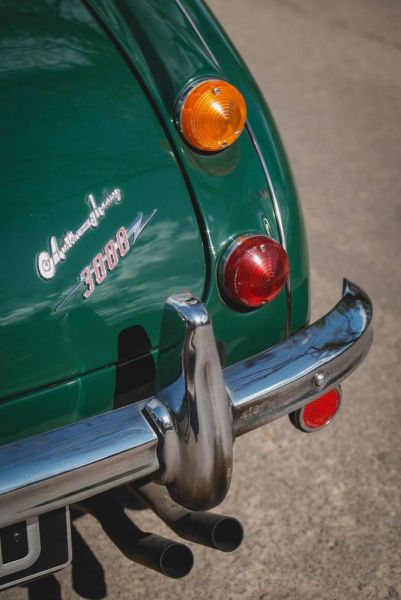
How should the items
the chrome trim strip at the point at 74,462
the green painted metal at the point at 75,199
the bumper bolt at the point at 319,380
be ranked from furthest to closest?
1. the bumper bolt at the point at 319,380
2. the green painted metal at the point at 75,199
3. the chrome trim strip at the point at 74,462

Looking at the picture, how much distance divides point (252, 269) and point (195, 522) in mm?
683

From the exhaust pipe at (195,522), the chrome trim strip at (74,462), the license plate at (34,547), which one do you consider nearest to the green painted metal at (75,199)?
the chrome trim strip at (74,462)

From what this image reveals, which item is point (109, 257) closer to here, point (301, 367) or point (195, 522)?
point (301, 367)

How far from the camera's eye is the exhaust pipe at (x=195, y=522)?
73.9 inches

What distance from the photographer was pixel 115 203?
1.84 m

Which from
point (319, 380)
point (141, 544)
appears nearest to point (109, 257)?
point (319, 380)

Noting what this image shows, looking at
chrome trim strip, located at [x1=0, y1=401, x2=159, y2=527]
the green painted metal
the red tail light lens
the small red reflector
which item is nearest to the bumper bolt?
the small red reflector

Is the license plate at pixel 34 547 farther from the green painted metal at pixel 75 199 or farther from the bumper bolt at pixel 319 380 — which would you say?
the bumper bolt at pixel 319 380

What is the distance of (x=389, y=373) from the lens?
3.22 meters

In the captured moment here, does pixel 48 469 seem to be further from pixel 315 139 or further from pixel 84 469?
pixel 315 139

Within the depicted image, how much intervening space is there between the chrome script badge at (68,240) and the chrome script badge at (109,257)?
2.4 inches

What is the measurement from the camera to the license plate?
5.75ft

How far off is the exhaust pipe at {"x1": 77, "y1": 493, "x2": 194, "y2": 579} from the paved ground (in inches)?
15.0

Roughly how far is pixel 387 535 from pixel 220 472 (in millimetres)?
1021
